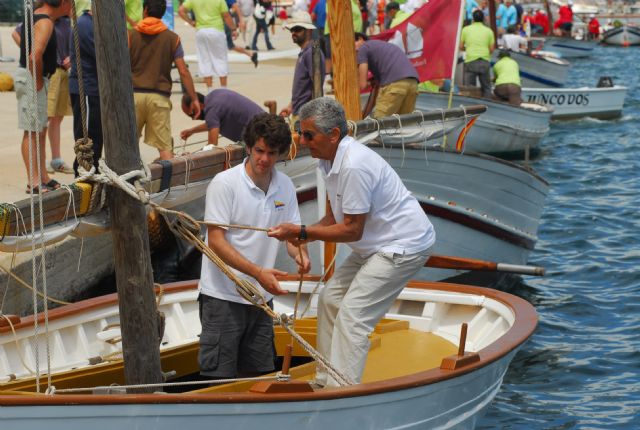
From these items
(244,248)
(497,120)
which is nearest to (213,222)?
(244,248)

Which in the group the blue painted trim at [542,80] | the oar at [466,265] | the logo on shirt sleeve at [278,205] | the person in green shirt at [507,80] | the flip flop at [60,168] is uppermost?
the logo on shirt sleeve at [278,205]

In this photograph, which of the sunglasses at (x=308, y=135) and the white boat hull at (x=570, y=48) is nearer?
the sunglasses at (x=308, y=135)

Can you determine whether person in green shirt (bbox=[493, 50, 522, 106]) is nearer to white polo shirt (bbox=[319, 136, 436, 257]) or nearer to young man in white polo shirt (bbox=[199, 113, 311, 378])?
white polo shirt (bbox=[319, 136, 436, 257])

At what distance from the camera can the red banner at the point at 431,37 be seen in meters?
11.9

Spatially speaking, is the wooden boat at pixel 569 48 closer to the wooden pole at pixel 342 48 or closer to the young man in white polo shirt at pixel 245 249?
the wooden pole at pixel 342 48

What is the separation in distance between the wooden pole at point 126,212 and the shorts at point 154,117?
504 cm

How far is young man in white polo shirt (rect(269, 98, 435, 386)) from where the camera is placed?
573 cm

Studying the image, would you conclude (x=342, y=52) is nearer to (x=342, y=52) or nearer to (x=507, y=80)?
(x=342, y=52)

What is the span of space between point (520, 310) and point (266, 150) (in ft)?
7.86

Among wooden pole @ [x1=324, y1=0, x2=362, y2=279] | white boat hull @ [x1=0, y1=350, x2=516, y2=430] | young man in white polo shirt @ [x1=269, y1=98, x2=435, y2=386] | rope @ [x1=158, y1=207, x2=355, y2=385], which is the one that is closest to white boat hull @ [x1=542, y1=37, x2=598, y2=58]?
wooden pole @ [x1=324, y1=0, x2=362, y2=279]

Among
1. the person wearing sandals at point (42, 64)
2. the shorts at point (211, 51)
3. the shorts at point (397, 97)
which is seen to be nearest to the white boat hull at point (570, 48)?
the shorts at point (211, 51)

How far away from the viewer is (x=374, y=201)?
5.86 metres

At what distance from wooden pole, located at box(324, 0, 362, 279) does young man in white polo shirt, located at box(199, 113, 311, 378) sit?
2516 mm

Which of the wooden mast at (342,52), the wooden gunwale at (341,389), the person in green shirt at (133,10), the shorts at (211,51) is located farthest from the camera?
the shorts at (211,51)
